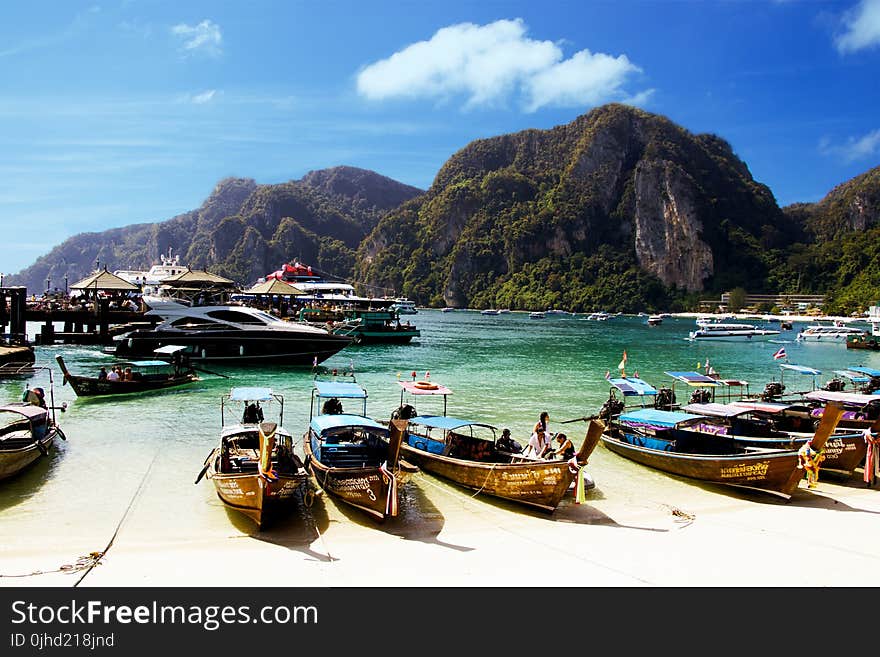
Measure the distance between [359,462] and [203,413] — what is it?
13.7m

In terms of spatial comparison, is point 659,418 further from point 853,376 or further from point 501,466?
point 853,376

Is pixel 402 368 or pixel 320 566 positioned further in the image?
pixel 402 368

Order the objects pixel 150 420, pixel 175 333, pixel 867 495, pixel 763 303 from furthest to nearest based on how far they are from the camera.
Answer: pixel 763 303, pixel 175 333, pixel 150 420, pixel 867 495

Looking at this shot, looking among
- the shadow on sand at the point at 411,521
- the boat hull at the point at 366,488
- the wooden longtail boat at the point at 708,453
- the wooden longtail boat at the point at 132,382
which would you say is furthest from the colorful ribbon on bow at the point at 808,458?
the wooden longtail boat at the point at 132,382

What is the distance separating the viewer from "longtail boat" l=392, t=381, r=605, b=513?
13.9 metres

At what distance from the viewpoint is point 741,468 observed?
16125mm

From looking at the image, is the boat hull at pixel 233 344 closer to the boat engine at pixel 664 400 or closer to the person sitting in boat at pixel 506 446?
the boat engine at pixel 664 400

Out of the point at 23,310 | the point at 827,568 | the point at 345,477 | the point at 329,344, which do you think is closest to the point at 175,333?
the point at 329,344

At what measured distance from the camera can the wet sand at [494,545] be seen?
1051cm

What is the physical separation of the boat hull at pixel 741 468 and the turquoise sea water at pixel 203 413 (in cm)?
56

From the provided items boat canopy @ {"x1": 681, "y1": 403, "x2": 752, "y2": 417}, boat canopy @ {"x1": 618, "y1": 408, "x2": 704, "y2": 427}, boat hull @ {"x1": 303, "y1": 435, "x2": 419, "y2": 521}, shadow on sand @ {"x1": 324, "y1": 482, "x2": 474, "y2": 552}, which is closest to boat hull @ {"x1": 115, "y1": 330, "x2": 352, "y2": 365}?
boat canopy @ {"x1": 618, "y1": 408, "x2": 704, "y2": 427}

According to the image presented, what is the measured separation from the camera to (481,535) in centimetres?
1300

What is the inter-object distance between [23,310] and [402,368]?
94.5 ft
